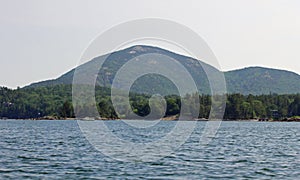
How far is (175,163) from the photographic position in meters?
38.4

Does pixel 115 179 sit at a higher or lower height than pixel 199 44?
lower

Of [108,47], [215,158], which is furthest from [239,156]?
[108,47]

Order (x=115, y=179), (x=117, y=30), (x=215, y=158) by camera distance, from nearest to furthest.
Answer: (x=115, y=179), (x=117, y=30), (x=215, y=158)

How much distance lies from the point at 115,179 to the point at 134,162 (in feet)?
25.4

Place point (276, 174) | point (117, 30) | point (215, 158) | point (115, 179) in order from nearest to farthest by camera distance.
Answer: point (115, 179) → point (276, 174) → point (117, 30) → point (215, 158)

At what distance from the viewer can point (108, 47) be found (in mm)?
38375

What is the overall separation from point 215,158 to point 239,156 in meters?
2.80

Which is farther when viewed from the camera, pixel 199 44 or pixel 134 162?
pixel 199 44

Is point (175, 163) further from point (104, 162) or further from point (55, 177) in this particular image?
point (55, 177)

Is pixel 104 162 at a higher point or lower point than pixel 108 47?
lower

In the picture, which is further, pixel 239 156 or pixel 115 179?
pixel 239 156

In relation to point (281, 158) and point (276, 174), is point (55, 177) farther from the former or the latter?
point (281, 158)

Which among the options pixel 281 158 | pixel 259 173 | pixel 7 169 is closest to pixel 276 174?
pixel 259 173

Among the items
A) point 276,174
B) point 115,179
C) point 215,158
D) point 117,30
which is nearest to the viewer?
point 115,179
